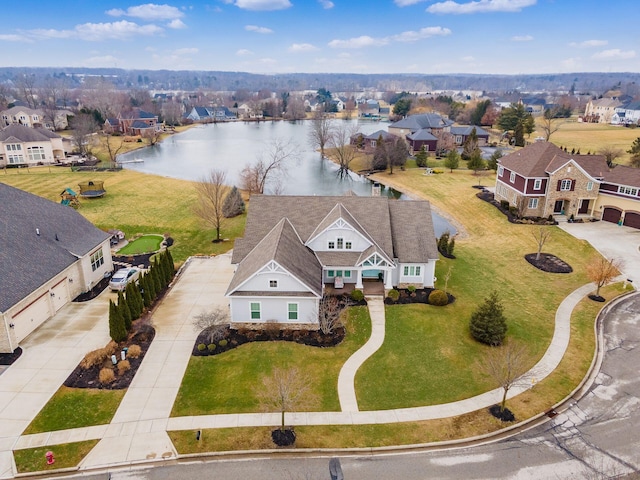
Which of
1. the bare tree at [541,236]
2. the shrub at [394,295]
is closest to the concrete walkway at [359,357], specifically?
the shrub at [394,295]

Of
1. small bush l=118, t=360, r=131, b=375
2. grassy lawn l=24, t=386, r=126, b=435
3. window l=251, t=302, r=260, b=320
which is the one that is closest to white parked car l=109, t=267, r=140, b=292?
small bush l=118, t=360, r=131, b=375

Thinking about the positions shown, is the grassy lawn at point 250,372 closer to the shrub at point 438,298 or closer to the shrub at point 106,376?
the shrub at point 106,376

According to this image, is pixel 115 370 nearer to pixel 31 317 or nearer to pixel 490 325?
pixel 31 317

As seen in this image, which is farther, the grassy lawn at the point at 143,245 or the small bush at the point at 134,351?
the grassy lawn at the point at 143,245

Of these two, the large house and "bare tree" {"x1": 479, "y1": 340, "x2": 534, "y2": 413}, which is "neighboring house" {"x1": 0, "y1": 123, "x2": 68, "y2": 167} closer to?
the large house

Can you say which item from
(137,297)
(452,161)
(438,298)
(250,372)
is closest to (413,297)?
(438,298)

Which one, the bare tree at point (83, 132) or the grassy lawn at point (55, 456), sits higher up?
the bare tree at point (83, 132)
